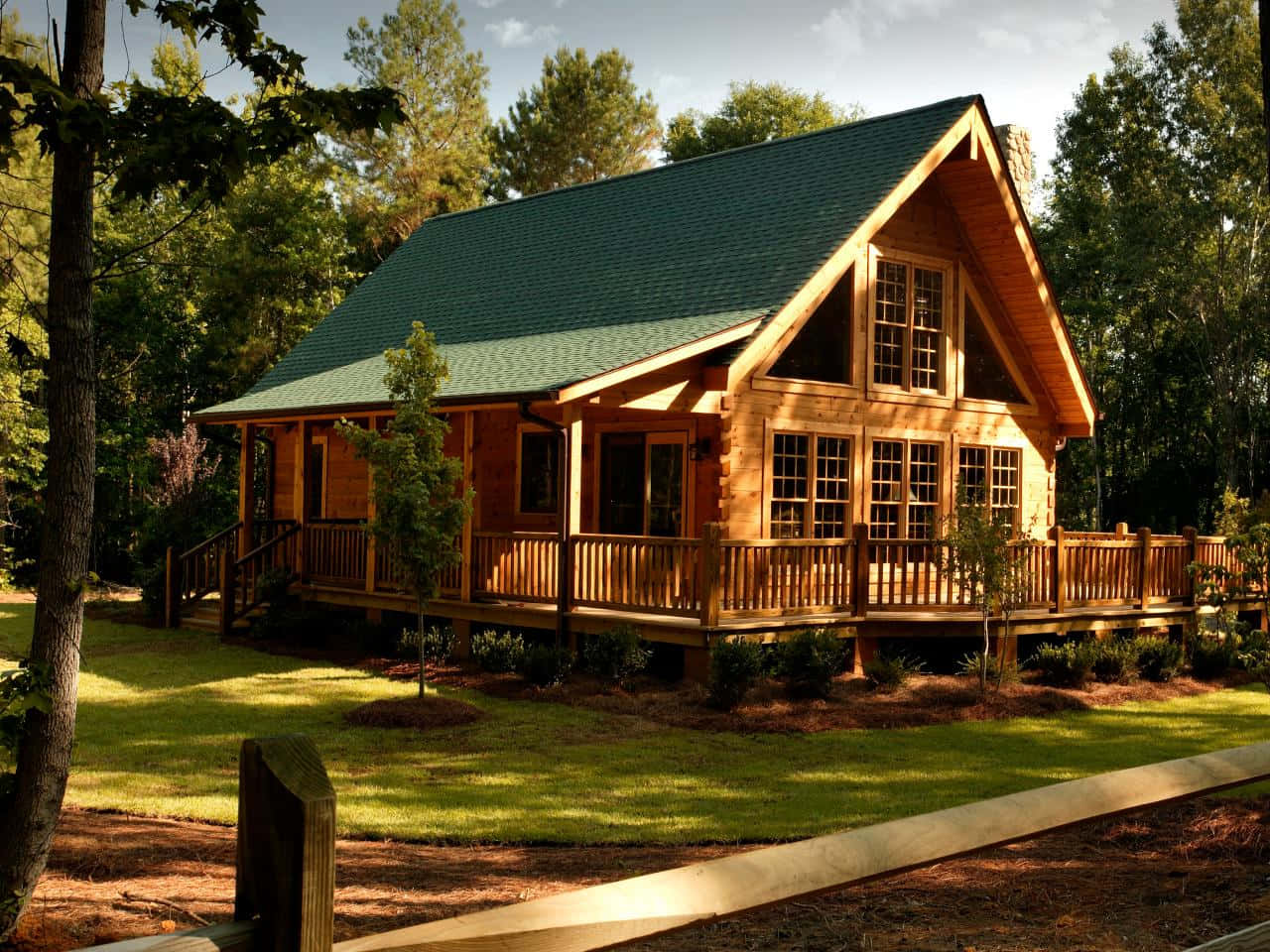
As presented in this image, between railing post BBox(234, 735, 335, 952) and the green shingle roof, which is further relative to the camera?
the green shingle roof

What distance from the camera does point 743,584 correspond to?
14695mm

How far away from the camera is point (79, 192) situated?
6.00 m

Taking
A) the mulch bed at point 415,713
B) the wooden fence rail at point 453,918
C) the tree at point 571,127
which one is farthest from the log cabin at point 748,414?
the tree at point 571,127

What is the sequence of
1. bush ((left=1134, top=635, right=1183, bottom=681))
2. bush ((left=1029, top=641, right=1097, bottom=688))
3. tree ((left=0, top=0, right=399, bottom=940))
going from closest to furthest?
tree ((left=0, top=0, right=399, bottom=940)) < bush ((left=1029, top=641, right=1097, bottom=688)) < bush ((left=1134, top=635, right=1183, bottom=681))

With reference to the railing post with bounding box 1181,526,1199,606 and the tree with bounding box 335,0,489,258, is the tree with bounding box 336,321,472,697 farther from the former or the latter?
the tree with bounding box 335,0,489,258

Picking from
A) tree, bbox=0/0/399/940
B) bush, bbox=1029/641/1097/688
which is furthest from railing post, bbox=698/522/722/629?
tree, bbox=0/0/399/940

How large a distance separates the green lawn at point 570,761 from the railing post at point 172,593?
5.53 metres

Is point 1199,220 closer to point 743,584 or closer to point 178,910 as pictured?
point 743,584

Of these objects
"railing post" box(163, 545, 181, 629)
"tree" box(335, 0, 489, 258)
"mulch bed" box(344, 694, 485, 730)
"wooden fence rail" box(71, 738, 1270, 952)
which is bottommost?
"mulch bed" box(344, 694, 485, 730)

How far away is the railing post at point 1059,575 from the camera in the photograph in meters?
17.2

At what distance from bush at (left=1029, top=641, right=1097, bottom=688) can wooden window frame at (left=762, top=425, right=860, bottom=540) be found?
3.51 meters

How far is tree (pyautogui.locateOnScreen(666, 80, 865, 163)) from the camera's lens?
54.0 m

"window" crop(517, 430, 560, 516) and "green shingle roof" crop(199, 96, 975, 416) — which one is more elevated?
"green shingle roof" crop(199, 96, 975, 416)

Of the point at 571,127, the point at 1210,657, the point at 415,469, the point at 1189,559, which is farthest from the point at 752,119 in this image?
the point at 415,469
